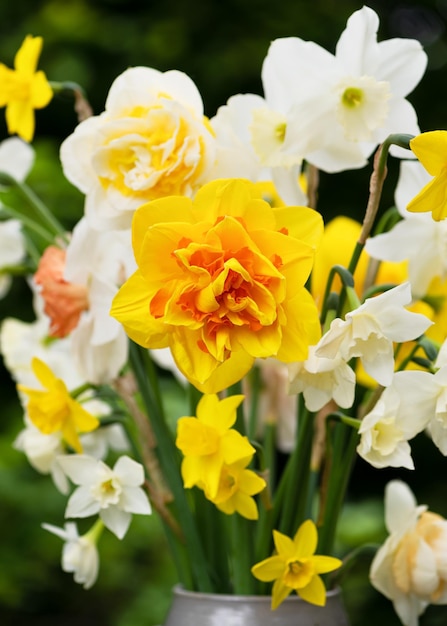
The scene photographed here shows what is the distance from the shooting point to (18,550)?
5.33 feet

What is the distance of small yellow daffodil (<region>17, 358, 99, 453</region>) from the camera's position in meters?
0.56

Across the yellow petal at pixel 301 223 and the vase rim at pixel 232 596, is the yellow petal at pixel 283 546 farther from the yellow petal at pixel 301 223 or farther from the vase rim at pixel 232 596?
the yellow petal at pixel 301 223

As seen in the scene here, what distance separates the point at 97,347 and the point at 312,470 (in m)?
0.16

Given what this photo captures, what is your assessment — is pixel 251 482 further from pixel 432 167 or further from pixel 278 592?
pixel 432 167

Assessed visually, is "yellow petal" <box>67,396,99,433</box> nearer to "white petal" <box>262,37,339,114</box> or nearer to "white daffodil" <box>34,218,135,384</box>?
"white daffodil" <box>34,218,135,384</box>

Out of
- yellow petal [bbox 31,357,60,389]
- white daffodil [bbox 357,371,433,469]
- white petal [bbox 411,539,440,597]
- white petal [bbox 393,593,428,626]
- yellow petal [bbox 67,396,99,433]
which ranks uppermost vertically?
white daffodil [bbox 357,371,433,469]

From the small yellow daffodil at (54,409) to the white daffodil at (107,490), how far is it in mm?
26

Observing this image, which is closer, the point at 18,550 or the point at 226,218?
the point at 226,218

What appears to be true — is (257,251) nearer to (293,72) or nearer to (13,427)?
(293,72)

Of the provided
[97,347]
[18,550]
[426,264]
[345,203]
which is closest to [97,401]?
[97,347]

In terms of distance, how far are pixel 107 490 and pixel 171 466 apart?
6cm

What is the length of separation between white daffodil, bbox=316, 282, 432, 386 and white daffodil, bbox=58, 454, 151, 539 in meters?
0.15

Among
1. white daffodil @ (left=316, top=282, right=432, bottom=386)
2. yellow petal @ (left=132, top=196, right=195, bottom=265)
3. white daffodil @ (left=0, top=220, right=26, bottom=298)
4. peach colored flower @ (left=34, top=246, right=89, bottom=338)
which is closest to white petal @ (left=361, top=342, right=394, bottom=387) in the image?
white daffodil @ (left=316, top=282, right=432, bottom=386)

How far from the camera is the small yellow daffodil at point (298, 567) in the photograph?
1.68 feet
